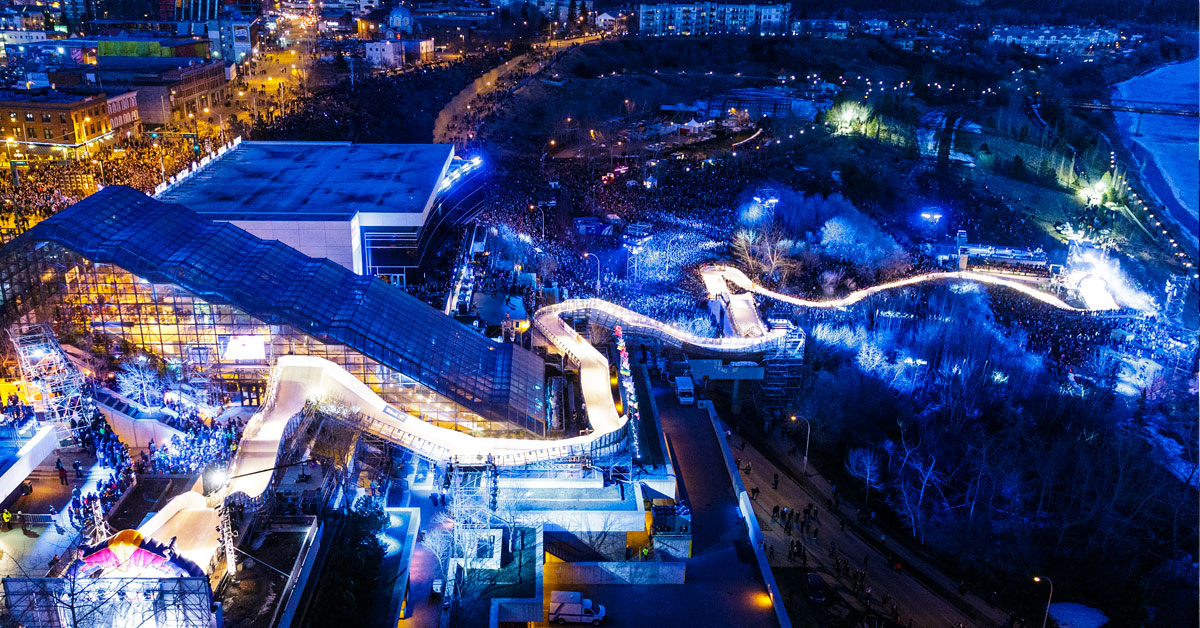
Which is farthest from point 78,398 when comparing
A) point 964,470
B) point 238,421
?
point 964,470

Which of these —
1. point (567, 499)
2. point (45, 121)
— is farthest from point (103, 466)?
point (45, 121)

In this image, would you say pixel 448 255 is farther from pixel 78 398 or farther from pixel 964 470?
pixel 964 470

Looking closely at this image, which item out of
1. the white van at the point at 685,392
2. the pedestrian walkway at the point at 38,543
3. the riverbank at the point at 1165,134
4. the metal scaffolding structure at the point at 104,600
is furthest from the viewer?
the white van at the point at 685,392

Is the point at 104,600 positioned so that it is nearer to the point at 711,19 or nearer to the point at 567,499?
the point at 567,499

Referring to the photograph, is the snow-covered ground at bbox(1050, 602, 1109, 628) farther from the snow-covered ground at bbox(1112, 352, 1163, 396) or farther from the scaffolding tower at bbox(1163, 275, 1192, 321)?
the scaffolding tower at bbox(1163, 275, 1192, 321)

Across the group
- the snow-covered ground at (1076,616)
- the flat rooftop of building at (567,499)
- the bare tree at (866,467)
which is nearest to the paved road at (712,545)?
the flat rooftop of building at (567,499)

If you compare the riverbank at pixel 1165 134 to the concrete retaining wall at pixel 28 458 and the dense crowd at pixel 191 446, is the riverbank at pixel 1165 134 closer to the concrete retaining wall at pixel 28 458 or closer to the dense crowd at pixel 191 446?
the dense crowd at pixel 191 446
